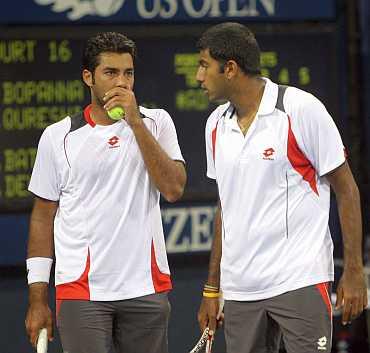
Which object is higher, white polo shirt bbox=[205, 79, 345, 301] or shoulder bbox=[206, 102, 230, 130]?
shoulder bbox=[206, 102, 230, 130]

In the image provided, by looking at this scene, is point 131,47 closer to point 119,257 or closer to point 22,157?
point 119,257

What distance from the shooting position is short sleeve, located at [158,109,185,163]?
500 cm

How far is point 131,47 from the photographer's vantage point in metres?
4.95

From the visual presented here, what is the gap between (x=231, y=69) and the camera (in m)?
4.69

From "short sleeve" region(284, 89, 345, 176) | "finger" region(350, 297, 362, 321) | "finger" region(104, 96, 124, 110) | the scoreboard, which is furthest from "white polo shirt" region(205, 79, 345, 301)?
the scoreboard

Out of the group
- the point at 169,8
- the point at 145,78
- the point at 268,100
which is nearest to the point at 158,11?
the point at 169,8

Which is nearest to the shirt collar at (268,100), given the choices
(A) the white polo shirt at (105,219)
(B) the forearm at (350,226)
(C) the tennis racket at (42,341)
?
(B) the forearm at (350,226)

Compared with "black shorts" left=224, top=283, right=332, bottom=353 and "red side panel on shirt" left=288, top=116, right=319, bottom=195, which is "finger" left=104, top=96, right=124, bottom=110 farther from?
"black shorts" left=224, top=283, right=332, bottom=353

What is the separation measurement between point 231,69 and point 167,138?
49 cm

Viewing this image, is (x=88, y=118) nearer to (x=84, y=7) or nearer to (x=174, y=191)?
(x=174, y=191)

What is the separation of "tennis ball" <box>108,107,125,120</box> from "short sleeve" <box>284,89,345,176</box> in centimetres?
71

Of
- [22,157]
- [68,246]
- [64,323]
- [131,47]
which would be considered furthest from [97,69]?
[22,157]

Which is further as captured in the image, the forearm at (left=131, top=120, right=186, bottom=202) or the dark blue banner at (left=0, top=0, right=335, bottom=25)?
the dark blue banner at (left=0, top=0, right=335, bottom=25)

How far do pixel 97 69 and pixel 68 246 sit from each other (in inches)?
29.1
